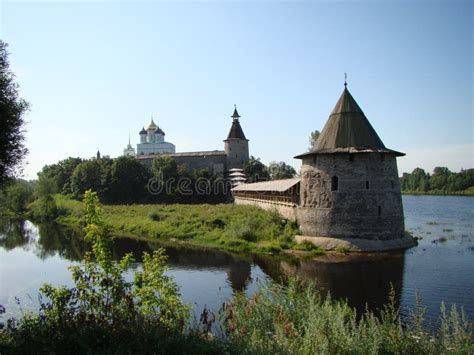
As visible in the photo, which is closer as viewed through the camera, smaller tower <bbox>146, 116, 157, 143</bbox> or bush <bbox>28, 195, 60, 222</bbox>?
bush <bbox>28, 195, 60, 222</bbox>

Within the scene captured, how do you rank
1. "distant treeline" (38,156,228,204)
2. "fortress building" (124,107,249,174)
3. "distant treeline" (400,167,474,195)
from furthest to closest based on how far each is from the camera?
"distant treeline" (400,167,474,195) < "fortress building" (124,107,249,174) < "distant treeline" (38,156,228,204)

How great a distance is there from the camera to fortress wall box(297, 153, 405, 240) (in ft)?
58.1

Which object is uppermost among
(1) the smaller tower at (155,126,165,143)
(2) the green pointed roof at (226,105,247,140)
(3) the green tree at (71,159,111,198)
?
(1) the smaller tower at (155,126,165,143)

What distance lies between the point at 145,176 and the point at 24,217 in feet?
41.5

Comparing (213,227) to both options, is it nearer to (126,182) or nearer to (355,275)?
(355,275)

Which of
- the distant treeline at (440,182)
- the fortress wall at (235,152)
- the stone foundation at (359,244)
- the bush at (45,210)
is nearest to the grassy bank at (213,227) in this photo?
the stone foundation at (359,244)

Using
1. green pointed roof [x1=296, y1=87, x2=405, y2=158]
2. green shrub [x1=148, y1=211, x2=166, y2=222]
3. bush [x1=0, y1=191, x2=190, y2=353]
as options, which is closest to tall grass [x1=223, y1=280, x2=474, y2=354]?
bush [x1=0, y1=191, x2=190, y2=353]

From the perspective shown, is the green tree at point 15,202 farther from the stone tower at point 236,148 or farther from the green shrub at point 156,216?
the stone tower at point 236,148

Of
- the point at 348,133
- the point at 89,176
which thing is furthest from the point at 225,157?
the point at 348,133

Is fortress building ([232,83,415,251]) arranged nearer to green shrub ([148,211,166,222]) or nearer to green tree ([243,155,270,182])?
green shrub ([148,211,166,222])

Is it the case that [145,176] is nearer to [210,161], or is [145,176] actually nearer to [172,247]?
[210,161]

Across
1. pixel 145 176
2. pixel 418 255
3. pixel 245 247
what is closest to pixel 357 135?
pixel 418 255

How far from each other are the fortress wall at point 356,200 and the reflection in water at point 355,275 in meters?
2.02

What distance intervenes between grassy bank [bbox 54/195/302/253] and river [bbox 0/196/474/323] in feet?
4.73
